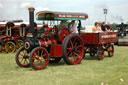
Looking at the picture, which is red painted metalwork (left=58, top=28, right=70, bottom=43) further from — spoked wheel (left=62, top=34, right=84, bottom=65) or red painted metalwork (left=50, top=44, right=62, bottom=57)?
red painted metalwork (left=50, top=44, right=62, bottom=57)

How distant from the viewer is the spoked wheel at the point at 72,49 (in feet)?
24.8

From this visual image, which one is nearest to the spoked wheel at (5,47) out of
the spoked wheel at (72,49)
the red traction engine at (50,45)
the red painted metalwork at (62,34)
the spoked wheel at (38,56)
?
the red traction engine at (50,45)

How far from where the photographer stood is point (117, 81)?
5.23m

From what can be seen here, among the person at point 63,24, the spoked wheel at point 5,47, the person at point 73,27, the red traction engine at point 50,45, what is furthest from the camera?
the spoked wheel at point 5,47

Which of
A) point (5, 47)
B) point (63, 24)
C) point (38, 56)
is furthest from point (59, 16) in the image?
point (5, 47)

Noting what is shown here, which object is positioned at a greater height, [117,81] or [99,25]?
[99,25]

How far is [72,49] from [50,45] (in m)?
0.84

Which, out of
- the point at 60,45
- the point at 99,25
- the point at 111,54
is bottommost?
the point at 111,54

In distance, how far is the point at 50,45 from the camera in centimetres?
760

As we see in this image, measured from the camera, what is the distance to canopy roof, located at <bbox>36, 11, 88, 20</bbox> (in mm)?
7508

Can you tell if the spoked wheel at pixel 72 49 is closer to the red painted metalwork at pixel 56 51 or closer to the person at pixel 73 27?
the red painted metalwork at pixel 56 51

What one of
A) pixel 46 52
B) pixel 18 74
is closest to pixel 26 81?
pixel 18 74

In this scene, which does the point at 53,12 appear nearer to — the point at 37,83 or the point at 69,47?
the point at 69,47

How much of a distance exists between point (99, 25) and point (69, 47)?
2509mm
